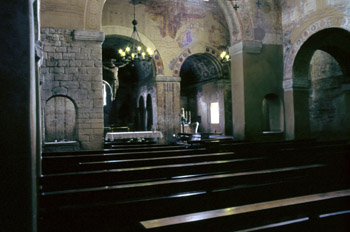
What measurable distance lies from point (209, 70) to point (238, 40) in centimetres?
792

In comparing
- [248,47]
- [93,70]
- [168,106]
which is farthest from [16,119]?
[168,106]

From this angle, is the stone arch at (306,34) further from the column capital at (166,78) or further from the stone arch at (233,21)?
the column capital at (166,78)

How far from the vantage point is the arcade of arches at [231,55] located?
27.1ft

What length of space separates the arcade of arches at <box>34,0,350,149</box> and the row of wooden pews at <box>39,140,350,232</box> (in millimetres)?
3316

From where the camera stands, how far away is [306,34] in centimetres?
922

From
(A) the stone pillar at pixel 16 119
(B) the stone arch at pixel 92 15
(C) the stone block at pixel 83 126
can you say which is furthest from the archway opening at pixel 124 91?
(A) the stone pillar at pixel 16 119

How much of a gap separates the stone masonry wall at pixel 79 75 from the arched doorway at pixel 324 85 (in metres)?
7.22

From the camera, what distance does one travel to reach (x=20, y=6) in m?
1.58

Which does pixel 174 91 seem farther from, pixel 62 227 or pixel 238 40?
pixel 62 227

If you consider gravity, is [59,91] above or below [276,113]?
above

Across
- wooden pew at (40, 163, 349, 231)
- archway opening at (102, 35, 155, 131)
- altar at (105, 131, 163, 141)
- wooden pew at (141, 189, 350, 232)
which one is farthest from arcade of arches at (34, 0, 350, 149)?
wooden pew at (141, 189, 350, 232)

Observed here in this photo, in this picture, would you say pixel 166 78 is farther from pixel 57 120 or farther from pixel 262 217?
pixel 262 217

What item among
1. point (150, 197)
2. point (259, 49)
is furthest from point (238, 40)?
point (150, 197)

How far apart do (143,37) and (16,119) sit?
1398 cm
